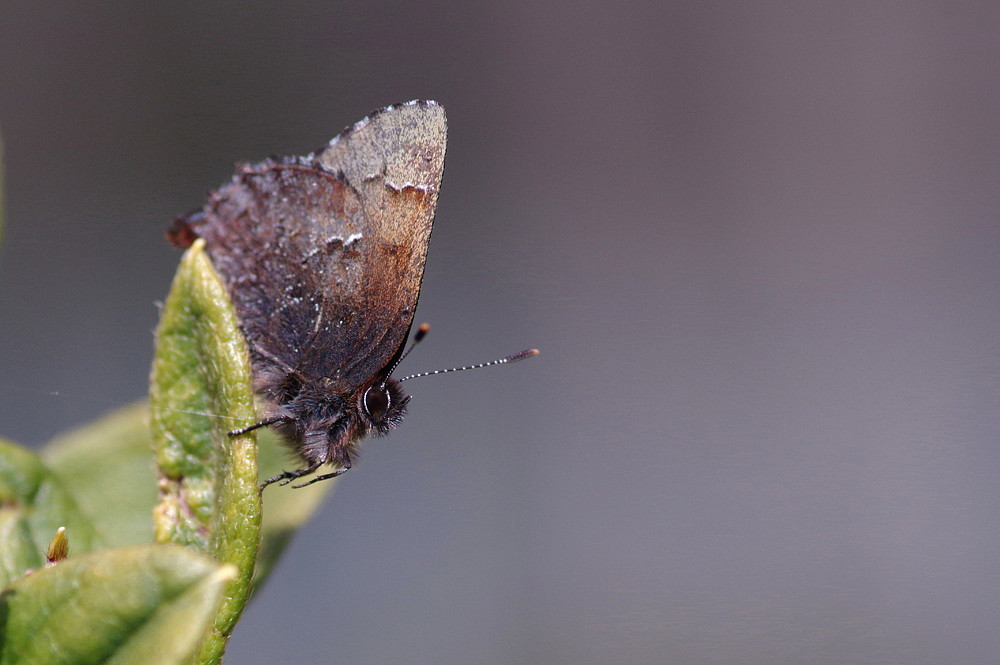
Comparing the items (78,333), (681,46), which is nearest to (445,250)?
(681,46)

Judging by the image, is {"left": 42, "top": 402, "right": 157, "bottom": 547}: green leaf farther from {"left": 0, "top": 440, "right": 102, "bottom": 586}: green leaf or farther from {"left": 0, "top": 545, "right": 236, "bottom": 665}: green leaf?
{"left": 0, "top": 545, "right": 236, "bottom": 665}: green leaf

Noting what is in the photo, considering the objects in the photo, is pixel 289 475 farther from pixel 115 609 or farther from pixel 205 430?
pixel 115 609

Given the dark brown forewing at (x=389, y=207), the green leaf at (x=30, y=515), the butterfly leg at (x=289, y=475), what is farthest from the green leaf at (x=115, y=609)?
the dark brown forewing at (x=389, y=207)

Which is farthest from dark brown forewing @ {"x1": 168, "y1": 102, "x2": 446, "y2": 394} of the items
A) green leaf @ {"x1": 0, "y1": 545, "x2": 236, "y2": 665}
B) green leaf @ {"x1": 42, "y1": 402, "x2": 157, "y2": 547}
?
green leaf @ {"x1": 0, "y1": 545, "x2": 236, "y2": 665}

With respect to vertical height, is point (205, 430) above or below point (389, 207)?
below

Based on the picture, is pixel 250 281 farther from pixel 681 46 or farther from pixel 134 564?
pixel 681 46

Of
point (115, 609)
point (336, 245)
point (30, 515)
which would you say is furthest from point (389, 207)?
point (115, 609)
